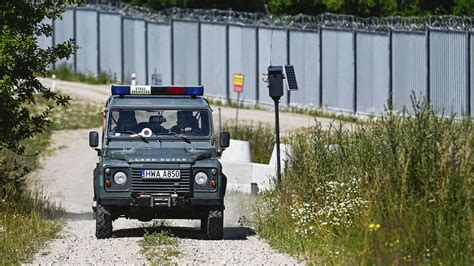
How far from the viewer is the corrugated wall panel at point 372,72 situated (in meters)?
40.0

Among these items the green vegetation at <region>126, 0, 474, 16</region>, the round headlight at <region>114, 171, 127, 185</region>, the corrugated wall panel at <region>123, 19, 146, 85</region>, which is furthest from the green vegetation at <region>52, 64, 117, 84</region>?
the round headlight at <region>114, 171, 127, 185</region>

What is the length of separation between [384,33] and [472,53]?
4609 mm

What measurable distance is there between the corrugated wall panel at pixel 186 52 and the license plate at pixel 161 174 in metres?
29.6

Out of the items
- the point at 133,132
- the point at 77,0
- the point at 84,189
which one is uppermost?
the point at 77,0

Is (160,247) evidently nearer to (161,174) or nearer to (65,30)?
(161,174)

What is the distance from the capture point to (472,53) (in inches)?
1409

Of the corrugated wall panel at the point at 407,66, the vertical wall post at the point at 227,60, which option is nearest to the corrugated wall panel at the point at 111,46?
the vertical wall post at the point at 227,60

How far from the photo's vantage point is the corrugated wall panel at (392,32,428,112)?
3797cm

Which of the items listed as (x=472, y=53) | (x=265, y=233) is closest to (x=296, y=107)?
(x=472, y=53)

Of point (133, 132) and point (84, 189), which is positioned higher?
point (133, 132)

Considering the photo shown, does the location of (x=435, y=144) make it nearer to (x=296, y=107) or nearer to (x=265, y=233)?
(x=265, y=233)

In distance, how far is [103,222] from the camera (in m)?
19.3

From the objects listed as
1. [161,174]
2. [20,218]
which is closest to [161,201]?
[161,174]

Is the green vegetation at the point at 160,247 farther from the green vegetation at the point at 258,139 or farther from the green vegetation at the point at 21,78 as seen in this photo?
the green vegetation at the point at 258,139
